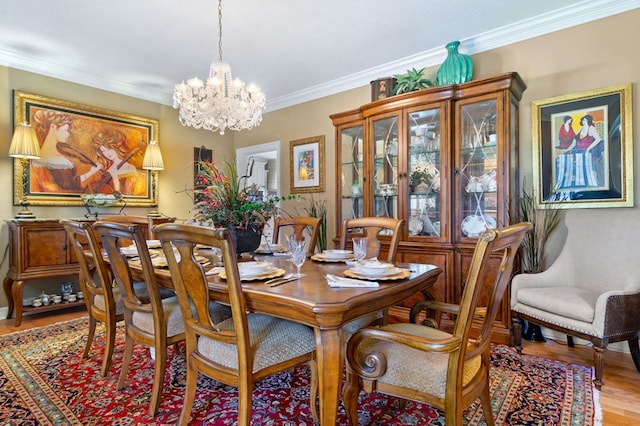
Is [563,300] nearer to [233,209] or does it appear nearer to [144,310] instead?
[233,209]

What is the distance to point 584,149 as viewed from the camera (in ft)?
8.51

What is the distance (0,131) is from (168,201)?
1.72 metres

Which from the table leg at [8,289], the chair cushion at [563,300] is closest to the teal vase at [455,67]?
the chair cushion at [563,300]

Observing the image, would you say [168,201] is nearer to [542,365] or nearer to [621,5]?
[542,365]

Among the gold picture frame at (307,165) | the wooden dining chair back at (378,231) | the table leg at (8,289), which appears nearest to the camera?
the wooden dining chair back at (378,231)

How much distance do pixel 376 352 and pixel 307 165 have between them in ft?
11.0

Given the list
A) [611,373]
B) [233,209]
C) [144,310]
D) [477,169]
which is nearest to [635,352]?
[611,373]

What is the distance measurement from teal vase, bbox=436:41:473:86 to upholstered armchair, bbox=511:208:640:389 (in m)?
1.37

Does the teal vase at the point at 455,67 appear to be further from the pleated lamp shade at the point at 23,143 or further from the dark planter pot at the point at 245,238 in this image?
the pleated lamp shade at the point at 23,143

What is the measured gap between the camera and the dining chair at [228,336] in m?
1.27

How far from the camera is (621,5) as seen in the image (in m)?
2.46

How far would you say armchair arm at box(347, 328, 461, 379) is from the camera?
3.67ft

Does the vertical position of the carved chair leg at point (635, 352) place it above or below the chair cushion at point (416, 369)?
below

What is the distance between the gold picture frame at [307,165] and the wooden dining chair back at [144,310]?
2.64 meters
